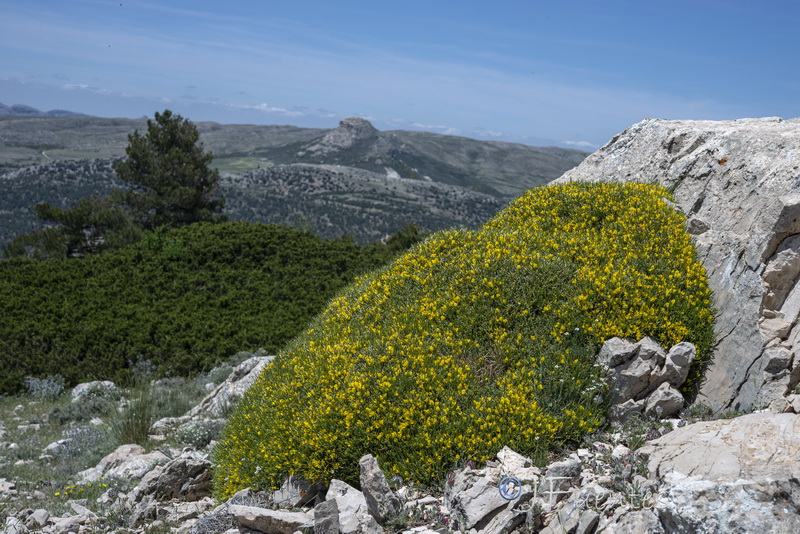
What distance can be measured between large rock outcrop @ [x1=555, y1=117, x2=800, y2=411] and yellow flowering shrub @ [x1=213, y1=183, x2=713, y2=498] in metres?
0.30

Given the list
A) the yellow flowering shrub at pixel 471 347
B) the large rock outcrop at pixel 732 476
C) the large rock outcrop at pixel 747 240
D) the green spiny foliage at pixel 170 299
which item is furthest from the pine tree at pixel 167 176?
the large rock outcrop at pixel 732 476

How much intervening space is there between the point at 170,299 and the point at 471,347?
14.6 metres

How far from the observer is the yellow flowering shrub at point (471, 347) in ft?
19.8

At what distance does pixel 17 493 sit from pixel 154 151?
34530 mm

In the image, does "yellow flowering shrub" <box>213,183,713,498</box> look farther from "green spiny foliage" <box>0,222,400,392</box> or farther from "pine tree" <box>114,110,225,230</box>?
"pine tree" <box>114,110,225,230</box>

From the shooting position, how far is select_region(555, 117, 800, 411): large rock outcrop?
6.72 meters

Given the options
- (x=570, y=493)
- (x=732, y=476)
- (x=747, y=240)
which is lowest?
(x=570, y=493)

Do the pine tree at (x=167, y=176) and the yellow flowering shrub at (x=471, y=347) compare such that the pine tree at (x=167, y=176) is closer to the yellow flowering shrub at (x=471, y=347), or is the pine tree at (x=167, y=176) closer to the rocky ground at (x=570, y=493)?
the yellow flowering shrub at (x=471, y=347)

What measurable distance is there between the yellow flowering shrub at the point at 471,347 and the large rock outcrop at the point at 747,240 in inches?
11.8

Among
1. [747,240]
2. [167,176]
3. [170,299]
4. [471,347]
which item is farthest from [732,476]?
[167,176]

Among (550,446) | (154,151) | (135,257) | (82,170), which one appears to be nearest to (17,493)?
(550,446)

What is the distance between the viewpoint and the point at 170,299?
19031 mm

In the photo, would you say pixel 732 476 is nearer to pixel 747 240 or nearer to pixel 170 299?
pixel 747 240

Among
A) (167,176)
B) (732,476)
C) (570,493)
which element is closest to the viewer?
(732,476)
